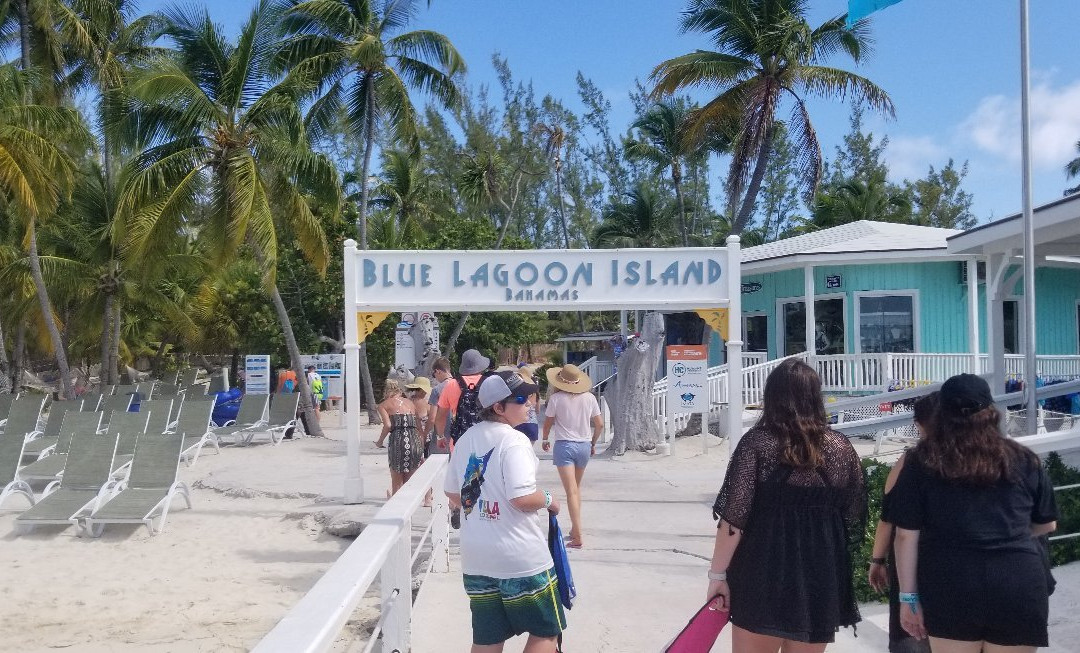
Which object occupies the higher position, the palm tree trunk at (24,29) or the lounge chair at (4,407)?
the palm tree trunk at (24,29)

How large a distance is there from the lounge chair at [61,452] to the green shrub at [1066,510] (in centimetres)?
997

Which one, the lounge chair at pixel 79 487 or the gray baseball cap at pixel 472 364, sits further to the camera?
the lounge chair at pixel 79 487

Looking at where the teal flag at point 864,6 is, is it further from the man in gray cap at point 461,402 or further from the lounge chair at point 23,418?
the lounge chair at point 23,418

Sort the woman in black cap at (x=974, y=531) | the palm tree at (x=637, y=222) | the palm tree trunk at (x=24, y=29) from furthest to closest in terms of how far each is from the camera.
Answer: the palm tree at (x=637, y=222) < the palm tree trunk at (x=24, y=29) < the woman in black cap at (x=974, y=531)

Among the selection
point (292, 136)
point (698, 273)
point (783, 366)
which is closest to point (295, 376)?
point (292, 136)

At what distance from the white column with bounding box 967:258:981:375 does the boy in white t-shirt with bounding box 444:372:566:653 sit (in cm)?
1513

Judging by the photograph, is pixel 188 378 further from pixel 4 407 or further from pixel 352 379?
pixel 352 379

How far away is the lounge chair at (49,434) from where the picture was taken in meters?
12.6

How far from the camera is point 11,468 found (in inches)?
408

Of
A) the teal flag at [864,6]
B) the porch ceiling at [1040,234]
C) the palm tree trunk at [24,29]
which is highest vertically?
the palm tree trunk at [24,29]

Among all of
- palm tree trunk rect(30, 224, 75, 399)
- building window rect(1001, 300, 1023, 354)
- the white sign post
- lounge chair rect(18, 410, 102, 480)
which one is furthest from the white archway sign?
palm tree trunk rect(30, 224, 75, 399)

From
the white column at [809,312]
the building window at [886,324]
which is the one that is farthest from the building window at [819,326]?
the white column at [809,312]

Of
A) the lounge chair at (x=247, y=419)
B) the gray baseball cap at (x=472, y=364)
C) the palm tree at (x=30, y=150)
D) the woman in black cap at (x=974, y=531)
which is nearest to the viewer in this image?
the woman in black cap at (x=974, y=531)

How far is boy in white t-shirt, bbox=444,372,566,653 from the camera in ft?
11.8
